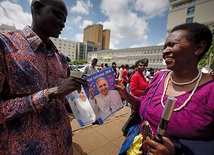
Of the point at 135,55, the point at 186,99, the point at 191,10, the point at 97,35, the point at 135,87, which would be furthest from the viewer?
the point at 97,35

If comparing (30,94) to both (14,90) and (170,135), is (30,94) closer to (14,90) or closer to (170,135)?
(14,90)

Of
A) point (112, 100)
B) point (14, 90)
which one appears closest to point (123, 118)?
point (112, 100)

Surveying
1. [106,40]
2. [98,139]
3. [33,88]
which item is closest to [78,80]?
[33,88]

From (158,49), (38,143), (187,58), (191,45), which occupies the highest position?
(158,49)

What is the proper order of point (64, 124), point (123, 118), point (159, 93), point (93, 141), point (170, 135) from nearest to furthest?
point (170, 135) < point (64, 124) < point (159, 93) < point (93, 141) < point (123, 118)

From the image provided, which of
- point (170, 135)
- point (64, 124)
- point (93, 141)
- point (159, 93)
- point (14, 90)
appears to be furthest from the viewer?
point (93, 141)

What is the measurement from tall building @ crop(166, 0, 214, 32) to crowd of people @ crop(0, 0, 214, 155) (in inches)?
1543

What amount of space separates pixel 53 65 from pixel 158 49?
144 ft

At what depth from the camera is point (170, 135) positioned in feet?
2.93

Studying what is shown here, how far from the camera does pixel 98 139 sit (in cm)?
267

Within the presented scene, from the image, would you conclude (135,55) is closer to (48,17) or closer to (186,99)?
(186,99)

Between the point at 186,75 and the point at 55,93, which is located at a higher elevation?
the point at 186,75

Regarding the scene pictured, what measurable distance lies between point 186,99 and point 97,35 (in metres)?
103

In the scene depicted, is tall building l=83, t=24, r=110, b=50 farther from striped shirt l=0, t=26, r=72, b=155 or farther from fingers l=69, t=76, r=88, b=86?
fingers l=69, t=76, r=88, b=86
